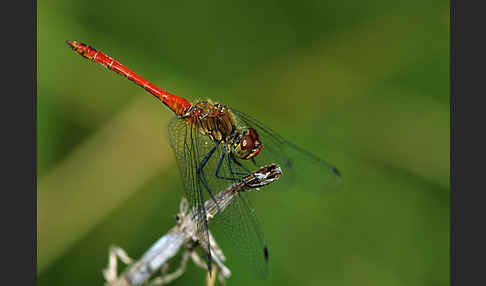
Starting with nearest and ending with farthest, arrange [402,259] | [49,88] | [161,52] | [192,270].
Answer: [192,270] → [402,259] → [49,88] → [161,52]

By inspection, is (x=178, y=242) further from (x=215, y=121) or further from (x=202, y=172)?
(x=215, y=121)

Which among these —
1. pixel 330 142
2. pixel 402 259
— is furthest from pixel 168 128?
pixel 402 259

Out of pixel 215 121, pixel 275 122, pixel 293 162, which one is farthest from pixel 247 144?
pixel 275 122

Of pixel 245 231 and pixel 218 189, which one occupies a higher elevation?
pixel 218 189

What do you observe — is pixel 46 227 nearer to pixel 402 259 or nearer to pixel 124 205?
pixel 124 205

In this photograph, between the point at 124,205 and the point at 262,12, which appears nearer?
the point at 124,205

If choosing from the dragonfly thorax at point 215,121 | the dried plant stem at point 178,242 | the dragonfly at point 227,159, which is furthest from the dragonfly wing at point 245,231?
the dragonfly thorax at point 215,121
